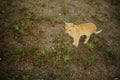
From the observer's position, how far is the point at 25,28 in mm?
5887

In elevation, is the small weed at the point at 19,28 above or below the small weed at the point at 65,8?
below

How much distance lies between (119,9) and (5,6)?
199 inches

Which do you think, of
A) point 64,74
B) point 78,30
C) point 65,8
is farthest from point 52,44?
point 65,8

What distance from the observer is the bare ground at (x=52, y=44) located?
4.75 m

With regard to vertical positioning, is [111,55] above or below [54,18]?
below

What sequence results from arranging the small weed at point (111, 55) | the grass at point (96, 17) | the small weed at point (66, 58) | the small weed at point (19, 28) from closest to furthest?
1. the small weed at point (66, 58)
2. the small weed at point (111, 55)
3. the small weed at point (19, 28)
4. the grass at point (96, 17)

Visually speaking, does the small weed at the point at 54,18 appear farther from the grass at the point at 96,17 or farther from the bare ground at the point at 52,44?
the grass at the point at 96,17

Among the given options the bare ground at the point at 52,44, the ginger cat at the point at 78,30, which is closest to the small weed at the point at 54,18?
the bare ground at the point at 52,44

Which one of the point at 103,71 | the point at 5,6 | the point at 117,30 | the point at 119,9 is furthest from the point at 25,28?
the point at 119,9

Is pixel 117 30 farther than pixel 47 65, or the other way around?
pixel 117 30

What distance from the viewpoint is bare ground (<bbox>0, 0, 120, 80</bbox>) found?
4754mm

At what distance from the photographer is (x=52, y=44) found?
552 cm

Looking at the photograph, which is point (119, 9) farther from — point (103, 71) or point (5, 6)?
point (5, 6)

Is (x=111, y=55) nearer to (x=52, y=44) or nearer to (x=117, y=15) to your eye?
(x=52, y=44)
